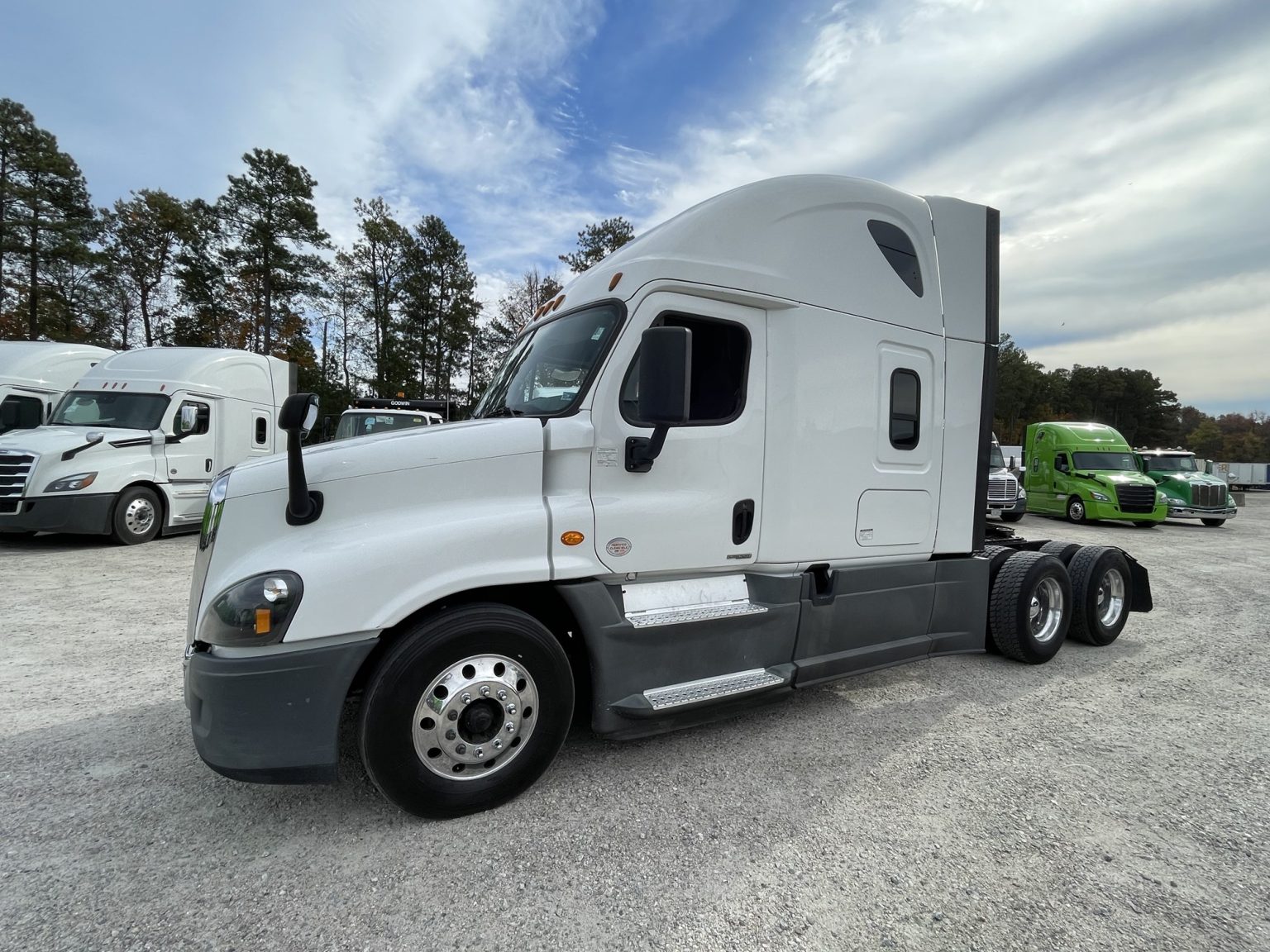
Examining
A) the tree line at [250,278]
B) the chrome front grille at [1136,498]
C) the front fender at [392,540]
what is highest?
the tree line at [250,278]

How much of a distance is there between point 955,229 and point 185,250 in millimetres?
39211

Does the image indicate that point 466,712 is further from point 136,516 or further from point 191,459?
point 191,459

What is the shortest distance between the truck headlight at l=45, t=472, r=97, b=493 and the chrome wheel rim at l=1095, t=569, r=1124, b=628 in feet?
41.2

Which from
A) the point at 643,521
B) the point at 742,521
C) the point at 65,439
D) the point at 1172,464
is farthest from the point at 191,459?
the point at 1172,464

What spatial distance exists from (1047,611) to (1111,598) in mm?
1018

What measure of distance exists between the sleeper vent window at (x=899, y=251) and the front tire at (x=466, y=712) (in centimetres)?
327

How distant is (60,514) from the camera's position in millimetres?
8477

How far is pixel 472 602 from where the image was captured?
2734 mm

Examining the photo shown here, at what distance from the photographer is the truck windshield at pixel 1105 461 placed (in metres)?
16.9

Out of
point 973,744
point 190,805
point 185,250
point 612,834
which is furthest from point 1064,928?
point 185,250

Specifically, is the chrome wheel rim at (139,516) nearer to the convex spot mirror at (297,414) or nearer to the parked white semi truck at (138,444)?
the parked white semi truck at (138,444)

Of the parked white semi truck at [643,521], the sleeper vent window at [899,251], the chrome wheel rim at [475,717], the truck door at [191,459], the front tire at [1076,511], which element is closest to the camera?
the parked white semi truck at [643,521]

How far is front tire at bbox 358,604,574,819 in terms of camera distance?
2.48 m

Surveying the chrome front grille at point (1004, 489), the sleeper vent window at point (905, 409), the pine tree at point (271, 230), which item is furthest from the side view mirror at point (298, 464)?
the pine tree at point (271, 230)
